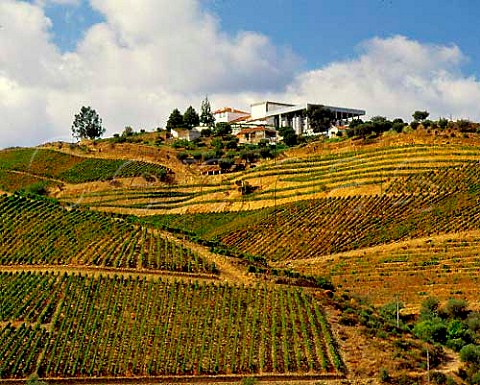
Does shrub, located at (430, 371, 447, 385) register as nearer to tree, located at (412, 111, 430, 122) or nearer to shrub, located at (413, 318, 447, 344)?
shrub, located at (413, 318, 447, 344)

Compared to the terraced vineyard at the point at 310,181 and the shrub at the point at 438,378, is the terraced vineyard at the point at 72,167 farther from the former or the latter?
→ the shrub at the point at 438,378

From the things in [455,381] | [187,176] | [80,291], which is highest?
[187,176]

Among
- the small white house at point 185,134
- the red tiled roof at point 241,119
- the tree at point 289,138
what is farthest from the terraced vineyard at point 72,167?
the red tiled roof at point 241,119

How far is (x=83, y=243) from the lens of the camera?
41.2 m

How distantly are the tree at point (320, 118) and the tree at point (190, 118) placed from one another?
15821mm

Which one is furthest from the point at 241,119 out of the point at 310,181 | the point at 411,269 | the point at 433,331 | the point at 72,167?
the point at 433,331

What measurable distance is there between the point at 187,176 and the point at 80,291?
4188 centimetres

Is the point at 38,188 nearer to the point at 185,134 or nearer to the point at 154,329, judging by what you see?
the point at 185,134

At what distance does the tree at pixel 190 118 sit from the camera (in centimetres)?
10206

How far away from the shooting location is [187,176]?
7600 cm

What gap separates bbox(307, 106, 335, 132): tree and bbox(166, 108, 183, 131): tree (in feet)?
56.7

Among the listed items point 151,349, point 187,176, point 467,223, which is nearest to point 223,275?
point 151,349

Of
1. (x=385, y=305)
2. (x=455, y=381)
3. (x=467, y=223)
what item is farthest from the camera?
(x=467, y=223)

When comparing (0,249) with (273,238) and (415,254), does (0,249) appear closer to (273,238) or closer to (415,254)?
(273,238)
